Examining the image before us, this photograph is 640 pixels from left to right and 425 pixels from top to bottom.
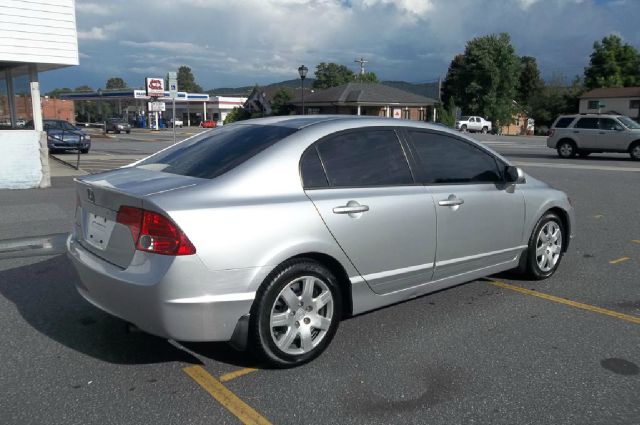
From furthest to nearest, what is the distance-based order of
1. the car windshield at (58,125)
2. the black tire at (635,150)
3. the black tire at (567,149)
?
the car windshield at (58,125) < the black tire at (567,149) < the black tire at (635,150)

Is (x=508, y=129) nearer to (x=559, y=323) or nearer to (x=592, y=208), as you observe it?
(x=592, y=208)

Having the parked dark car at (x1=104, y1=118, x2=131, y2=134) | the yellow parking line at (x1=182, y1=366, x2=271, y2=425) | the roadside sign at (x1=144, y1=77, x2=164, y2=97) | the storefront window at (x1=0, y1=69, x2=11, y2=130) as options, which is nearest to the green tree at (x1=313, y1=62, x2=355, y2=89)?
the parked dark car at (x1=104, y1=118, x2=131, y2=134)

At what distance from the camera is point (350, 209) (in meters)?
3.79

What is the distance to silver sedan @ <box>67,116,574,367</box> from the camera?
3.24m

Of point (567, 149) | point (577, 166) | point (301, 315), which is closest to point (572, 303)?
point (301, 315)

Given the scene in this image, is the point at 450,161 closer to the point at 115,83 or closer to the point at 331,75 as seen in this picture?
the point at 331,75

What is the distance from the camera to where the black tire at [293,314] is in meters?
3.43

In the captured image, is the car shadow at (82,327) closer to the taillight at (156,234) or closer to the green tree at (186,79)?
the taillight at (156,234)

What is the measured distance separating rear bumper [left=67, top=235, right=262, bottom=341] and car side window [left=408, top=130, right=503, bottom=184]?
1797 mm

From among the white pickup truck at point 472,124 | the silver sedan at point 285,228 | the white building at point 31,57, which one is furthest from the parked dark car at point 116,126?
the silver sedan at point 285,228

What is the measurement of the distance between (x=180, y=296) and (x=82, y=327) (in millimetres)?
1579

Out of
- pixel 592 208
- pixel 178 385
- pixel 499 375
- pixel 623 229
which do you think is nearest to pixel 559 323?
pixel 499 375

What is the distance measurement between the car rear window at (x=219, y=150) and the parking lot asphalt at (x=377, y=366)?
125 centimetres

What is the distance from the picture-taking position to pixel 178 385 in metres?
3.42
